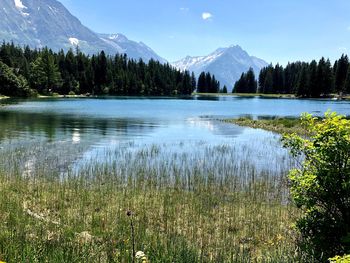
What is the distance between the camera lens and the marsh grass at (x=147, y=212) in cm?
948

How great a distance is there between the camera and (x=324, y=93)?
A: 17712 cm

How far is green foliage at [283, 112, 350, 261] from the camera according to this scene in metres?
9.03

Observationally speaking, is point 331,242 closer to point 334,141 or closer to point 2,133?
point 334,141

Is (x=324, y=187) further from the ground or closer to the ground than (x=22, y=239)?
further from the ground

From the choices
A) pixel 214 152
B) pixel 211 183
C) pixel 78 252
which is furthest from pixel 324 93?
pixel 78 252

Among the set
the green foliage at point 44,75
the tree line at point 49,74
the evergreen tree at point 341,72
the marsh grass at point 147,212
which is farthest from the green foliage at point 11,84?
the evergreen tree at point 341,72

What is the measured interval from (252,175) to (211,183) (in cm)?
332

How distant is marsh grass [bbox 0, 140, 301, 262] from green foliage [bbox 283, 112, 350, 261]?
777mm

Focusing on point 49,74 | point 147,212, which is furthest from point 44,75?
point 147,212

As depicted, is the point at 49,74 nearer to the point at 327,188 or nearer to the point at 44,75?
the point at 44,75

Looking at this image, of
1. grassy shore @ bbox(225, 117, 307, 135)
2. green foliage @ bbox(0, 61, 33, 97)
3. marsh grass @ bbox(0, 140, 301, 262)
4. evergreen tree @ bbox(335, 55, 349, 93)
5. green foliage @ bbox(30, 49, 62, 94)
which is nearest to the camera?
marsh grass @ bbox(0, 140, 301, 262)

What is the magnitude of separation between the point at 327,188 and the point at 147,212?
7.22m

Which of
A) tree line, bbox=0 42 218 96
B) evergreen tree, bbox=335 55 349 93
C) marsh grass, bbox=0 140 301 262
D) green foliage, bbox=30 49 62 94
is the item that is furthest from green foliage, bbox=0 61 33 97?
evergreen tree, bbox=335 55 349 93

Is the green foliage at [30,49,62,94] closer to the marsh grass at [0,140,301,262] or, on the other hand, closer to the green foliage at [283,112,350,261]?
the marsh grass at [0,140,301,262]
